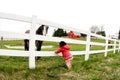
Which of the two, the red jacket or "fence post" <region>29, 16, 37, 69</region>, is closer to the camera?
"fence post" <region>29, 16, 37, 69</region>

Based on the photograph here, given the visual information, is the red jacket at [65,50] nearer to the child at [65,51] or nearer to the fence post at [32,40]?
the child at [65,51]

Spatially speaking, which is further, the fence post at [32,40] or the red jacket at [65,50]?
the red jacket at [65,50]

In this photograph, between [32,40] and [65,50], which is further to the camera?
[65,50]

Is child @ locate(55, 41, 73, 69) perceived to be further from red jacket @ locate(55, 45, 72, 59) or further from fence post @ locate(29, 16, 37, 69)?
fence post @ locate(29, 16, 37, 69)

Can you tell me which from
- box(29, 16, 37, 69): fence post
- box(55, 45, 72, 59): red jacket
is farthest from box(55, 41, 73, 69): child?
box(29, 16, 37, 69): fence post

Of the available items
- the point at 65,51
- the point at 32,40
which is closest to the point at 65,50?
the point at 65,51

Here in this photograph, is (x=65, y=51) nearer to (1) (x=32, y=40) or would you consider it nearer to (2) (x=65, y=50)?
(2) (x=65, y=50)

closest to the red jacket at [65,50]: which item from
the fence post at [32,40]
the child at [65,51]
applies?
the child at [65,51]

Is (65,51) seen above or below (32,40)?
below

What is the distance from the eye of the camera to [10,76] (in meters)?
6.02

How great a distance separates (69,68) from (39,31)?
335 cm

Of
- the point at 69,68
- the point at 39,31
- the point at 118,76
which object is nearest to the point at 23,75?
the point at 69,68

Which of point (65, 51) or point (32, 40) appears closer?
point (32, 40)

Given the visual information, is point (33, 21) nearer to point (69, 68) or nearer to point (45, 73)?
point (45, 73)
